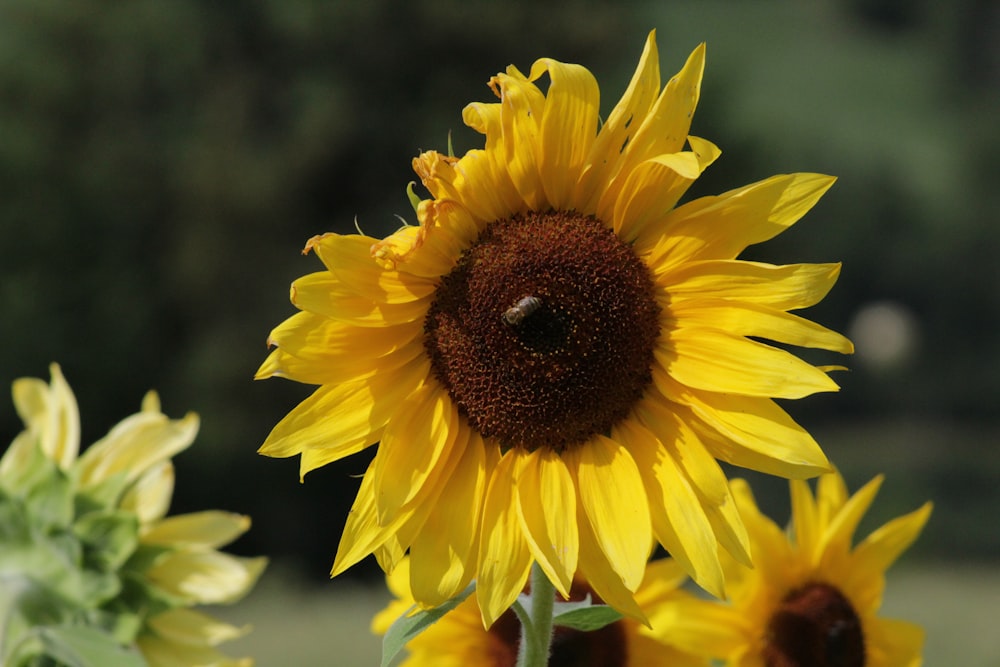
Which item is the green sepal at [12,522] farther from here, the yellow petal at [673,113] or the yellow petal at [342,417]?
the yellow petal at [673,113]

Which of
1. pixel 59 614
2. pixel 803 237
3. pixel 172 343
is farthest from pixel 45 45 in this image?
pixel 59 614

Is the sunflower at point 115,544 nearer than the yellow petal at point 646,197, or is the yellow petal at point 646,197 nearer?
the yellow petal at point 646,197

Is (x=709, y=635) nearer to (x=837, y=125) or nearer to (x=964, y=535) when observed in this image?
(x=964, y=535)

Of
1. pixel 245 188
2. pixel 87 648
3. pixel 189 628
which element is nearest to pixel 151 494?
pixel 189 628

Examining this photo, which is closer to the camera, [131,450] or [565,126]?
[565,126]

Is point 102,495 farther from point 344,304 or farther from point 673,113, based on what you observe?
point 673,113

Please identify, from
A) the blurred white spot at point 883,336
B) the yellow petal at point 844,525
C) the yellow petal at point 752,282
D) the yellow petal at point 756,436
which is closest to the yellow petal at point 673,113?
the yellow petal at point 752,282
